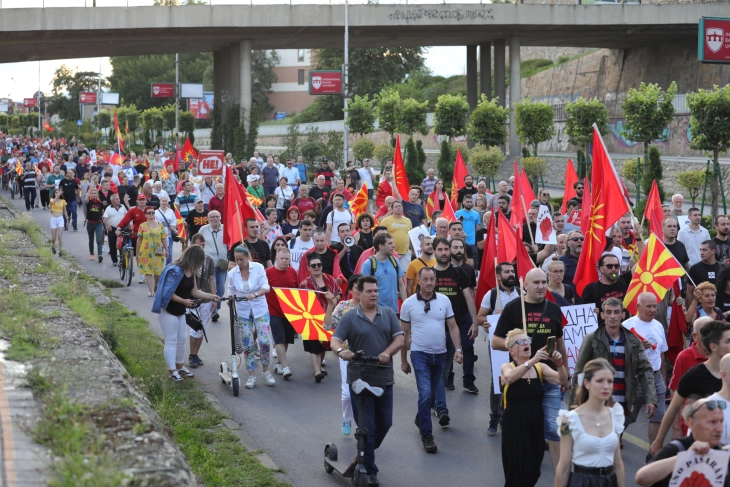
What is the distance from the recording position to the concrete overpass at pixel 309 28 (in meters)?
43.7

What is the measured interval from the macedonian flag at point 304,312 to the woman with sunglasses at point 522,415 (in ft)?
15.0

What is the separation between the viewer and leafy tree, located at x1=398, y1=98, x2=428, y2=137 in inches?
1607

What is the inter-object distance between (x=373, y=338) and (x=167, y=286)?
3.78 meters

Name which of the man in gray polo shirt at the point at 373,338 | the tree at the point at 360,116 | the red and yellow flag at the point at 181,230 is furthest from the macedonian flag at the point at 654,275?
the tree at the point at 360,116

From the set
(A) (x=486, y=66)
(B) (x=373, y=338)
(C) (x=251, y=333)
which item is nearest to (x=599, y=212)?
(C) (x=251, y=333)

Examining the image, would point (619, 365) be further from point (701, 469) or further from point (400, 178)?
point (400, 178)

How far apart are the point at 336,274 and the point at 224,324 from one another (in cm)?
351

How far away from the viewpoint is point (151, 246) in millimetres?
16797

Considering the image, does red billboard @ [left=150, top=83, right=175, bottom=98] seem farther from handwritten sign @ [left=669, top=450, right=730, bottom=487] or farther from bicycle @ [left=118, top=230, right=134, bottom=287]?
handwritten sign @ [left=669, top=450, right=730, bottom=487]

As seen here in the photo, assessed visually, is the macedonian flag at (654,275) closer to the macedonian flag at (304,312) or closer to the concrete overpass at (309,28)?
the macedonian flag at (304,312)

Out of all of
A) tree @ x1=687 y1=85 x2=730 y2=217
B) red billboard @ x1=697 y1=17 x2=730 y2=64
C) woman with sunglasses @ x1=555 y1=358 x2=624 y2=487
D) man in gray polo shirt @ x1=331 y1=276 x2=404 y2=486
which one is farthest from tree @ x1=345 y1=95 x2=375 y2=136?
woman with sunglasses @ x1=555 y1=358 x2=624 y2=487

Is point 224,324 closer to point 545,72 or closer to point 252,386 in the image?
point 252,386

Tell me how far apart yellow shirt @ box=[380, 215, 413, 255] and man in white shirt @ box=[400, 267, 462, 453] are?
5.42 m

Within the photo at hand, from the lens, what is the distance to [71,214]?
1075 inches
